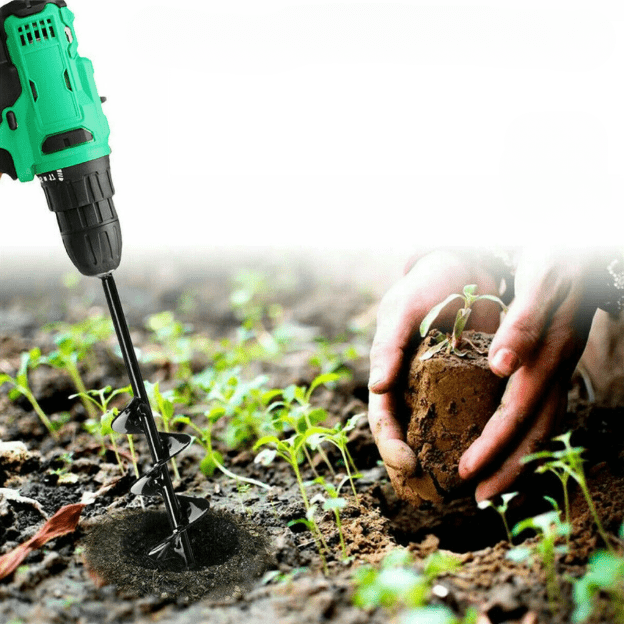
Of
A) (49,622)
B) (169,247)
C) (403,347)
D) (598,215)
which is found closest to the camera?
(49,622)

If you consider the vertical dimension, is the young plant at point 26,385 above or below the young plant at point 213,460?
above

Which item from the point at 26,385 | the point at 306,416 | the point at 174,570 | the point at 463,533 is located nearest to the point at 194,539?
the point at 174,570

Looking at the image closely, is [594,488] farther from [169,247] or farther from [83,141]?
[169,247]

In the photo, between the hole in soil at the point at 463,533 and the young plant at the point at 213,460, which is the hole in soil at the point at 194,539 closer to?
the young plant at the point at 213,460

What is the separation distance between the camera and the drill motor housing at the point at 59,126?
1.18 meters

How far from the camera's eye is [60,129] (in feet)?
3.96

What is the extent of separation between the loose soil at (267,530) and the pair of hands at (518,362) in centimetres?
10

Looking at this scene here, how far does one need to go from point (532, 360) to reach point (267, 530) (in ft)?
2.15

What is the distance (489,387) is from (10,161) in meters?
1.01

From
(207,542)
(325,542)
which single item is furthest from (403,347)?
(207,542)

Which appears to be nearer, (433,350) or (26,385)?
(433,350)

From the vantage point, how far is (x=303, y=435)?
1.39m

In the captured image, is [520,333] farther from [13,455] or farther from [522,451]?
[13,455]

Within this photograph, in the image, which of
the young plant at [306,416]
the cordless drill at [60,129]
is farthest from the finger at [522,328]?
the cordless drill at [60,129]
